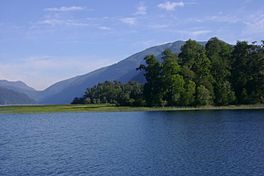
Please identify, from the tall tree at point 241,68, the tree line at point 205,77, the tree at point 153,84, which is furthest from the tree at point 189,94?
the tall tree at point 241,68

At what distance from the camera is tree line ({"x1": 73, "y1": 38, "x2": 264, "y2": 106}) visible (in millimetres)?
149375

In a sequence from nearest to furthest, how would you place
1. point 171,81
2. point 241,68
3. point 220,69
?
point 171,81
point 220,69
point 241,68

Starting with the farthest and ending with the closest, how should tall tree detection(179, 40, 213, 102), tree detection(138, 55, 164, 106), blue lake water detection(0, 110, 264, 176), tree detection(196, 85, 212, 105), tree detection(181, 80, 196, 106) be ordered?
tall tree detection(179, 40, 213, 102) < tree detection(138, 55, 164, 106) < tree detection(181, 80, 196, 106) < tree detection(196, 85, 212, 105) < blue lake water detection(0, 110, 264, 176)

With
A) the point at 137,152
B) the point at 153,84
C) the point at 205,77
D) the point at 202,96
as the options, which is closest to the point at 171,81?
the point at 153,84

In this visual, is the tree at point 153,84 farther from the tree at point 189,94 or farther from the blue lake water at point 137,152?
the blue lake water at point 137,152

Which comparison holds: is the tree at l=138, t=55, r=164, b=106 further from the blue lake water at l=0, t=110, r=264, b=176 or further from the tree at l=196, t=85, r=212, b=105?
the blue lake water at l=0, t=110, r=264, b=176

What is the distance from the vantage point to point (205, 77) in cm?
15475

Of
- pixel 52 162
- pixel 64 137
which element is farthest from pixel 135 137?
pixel 52 162

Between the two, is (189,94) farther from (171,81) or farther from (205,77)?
(205,77)

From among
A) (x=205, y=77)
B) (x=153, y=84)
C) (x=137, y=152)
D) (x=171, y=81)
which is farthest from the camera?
(x=153, y=84)

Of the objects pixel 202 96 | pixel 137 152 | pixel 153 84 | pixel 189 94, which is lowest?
pixel 137 152

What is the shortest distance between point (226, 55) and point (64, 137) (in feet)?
365

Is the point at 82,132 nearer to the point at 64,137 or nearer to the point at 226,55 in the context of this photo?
the point at 64,137

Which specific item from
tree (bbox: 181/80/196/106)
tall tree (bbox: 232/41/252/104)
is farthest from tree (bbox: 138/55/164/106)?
tall tree (bbox: 232/41/252/104)
